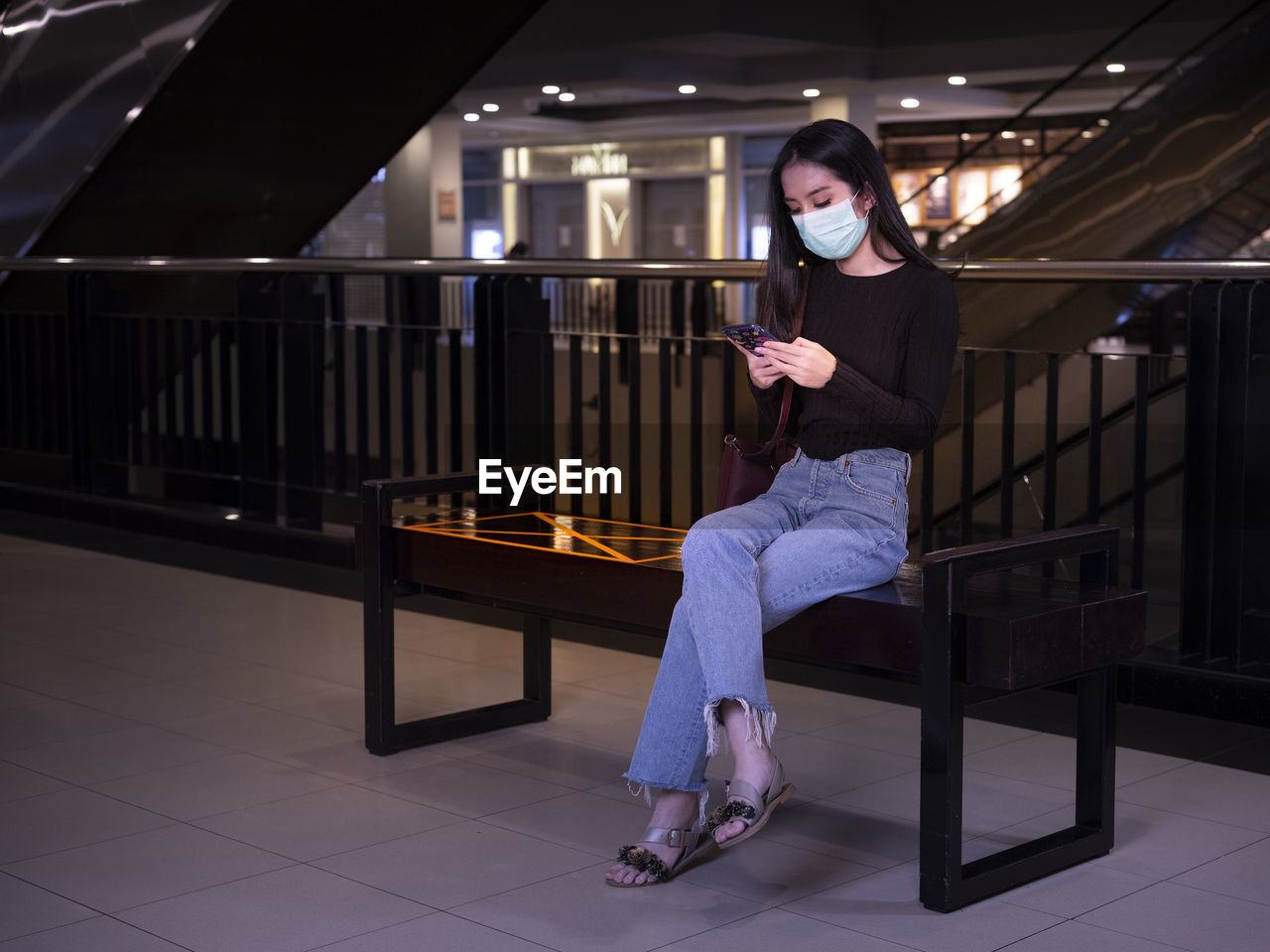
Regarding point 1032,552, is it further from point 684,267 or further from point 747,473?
point 684,267

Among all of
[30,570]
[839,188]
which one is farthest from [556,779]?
[30,570]

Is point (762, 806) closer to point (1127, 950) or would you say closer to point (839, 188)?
point (1127, 950)

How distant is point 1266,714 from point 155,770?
258 cm

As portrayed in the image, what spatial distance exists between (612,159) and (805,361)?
68.7 ft

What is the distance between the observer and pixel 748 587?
2729 mm

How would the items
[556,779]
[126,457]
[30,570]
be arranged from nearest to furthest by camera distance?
[556,779]
[30,570]
[126,457]

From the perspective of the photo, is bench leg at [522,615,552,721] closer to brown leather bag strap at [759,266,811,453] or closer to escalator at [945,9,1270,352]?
brown leather bag strap at [759,266,811,453]

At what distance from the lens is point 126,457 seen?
7.02 metres

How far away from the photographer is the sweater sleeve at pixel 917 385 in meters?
2.80

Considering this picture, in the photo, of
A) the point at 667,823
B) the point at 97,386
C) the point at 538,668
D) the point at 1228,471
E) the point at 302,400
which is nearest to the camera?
the point at 667,823

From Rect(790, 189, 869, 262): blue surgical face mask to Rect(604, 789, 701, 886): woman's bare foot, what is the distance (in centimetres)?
105

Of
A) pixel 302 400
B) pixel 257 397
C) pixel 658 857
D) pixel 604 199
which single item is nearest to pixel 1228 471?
pixel 658 857

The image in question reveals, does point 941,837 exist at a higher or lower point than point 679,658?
lower

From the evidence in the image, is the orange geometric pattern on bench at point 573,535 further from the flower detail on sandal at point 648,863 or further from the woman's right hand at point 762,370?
the flower detail on sandal at point 648,863
